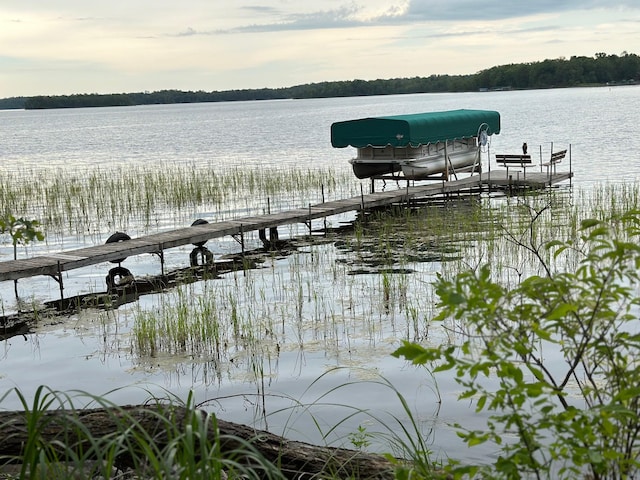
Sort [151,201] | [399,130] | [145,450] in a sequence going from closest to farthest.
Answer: [145,450]
[399,130]
[151,201]

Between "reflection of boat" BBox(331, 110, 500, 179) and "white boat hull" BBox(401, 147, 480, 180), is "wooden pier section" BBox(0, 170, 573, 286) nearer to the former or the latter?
"white boat hull" BBox(401, 147, 480, 180)

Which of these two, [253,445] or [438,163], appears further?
[438,163]

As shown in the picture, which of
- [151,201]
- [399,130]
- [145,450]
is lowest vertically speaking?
[151,201]

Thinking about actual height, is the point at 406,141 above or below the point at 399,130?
below

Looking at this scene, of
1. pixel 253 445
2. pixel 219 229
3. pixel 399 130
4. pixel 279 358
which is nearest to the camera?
pixel 253 445

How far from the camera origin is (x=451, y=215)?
59.1ft

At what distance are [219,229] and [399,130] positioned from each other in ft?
24.9

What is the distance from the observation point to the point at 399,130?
67.5 feet

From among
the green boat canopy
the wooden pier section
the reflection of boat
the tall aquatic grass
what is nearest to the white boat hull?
the reflection of boat

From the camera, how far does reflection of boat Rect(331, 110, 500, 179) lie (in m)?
20.7

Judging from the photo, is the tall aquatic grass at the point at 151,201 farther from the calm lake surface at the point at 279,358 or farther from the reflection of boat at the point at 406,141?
the calm lake surface at the point at 279,358

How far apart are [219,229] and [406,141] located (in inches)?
295

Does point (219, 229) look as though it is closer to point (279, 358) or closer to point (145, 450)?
point (279, 358)

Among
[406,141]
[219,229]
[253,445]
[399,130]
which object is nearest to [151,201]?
[399,130]
